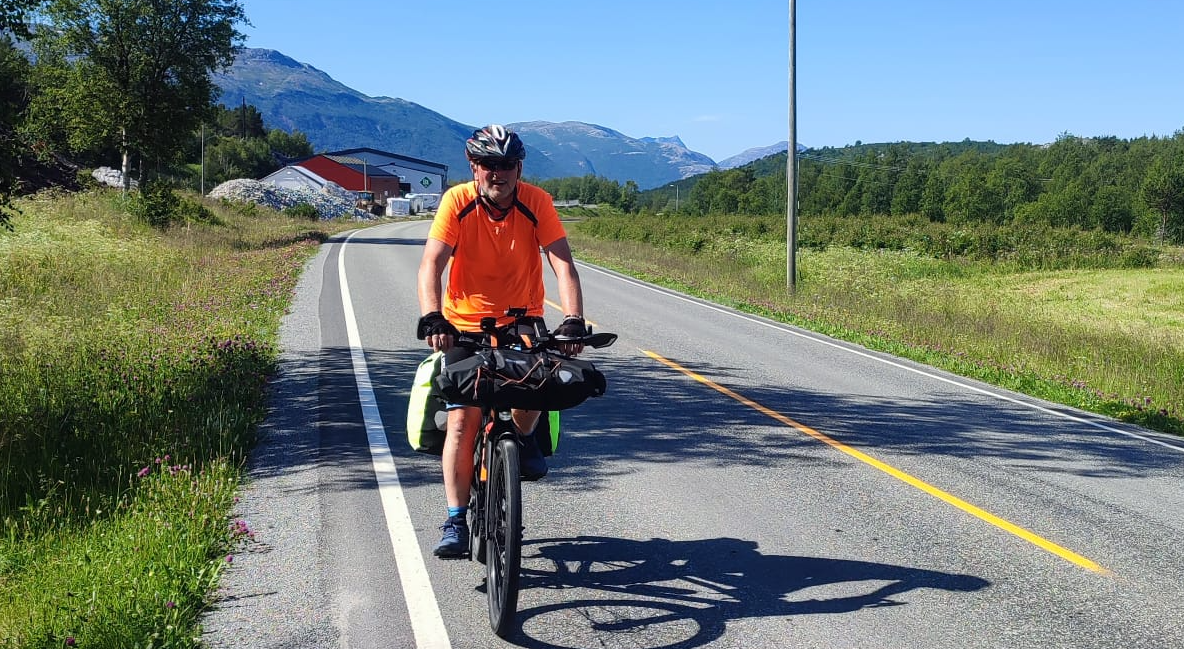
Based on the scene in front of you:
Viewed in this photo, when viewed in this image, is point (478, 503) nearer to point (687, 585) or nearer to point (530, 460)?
point (530, 460)

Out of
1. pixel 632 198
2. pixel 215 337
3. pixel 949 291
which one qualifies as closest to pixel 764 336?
pixel 215 337

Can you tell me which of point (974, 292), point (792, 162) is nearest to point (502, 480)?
point (792, 162)

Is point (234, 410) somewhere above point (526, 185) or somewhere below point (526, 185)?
below

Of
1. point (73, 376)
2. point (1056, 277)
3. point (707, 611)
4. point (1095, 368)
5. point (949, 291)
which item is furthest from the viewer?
point (1056, 277)

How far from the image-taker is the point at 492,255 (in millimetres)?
4539

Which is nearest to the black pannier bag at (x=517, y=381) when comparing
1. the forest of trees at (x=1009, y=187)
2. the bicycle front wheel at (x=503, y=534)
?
the bicycle front wheel at (x=503, y=534)

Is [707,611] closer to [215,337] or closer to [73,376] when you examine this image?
[73,376]

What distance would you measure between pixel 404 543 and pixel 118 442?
122 inches

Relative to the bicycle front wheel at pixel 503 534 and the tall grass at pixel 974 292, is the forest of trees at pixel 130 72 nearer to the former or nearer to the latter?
the tall grass at pixel 974 292

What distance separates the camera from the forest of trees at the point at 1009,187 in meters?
105

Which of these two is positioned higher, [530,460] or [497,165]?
[497,165]

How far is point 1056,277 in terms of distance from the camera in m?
34.9

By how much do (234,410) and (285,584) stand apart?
3708 mm

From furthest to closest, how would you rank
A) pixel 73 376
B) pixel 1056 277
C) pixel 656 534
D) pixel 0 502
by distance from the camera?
pixel 1056 277 → pixel 73 376 → pixel 0 502 → pixel 656 534
